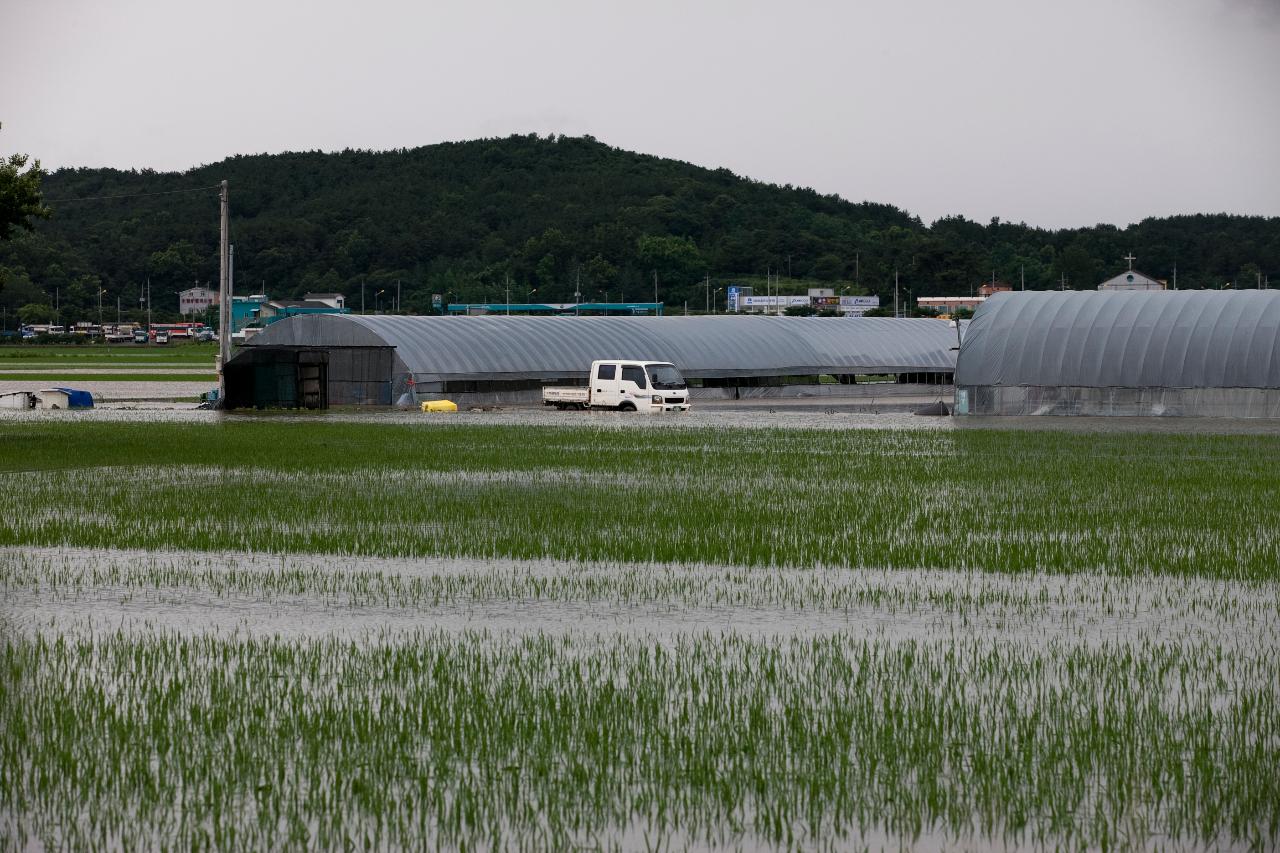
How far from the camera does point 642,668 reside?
35.8ft

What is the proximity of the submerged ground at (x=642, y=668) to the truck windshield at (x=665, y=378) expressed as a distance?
99.7 ft

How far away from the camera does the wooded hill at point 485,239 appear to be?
171m

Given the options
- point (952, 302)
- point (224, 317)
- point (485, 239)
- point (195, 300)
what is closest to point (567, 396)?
point (224, 317)

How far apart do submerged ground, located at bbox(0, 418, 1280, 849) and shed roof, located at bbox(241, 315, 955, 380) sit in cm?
3365

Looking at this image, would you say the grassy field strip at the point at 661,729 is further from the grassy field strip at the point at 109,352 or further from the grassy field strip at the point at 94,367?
the grassy field strip at the point at 109,352

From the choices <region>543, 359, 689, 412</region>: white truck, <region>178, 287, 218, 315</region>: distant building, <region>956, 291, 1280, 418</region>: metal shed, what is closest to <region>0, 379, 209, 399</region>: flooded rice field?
<region>543, 359, 689, 412</region>: white truck

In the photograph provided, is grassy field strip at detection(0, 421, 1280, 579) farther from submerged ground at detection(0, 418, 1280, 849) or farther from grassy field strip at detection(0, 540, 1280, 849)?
grassy field strip at detection(0, 540, 1280, 849)

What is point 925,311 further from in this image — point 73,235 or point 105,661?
point 105,661

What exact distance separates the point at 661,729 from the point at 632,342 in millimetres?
56709

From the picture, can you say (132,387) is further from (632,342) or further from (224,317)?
(632,342)

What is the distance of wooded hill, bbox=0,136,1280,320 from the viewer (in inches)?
6727

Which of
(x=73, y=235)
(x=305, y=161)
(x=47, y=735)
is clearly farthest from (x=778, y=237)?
A: (x=47, y=735)

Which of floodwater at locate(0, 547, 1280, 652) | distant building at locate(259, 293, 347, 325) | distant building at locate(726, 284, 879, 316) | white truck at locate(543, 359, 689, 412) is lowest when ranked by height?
floodwater at locate(0, 547, 1280, 652)

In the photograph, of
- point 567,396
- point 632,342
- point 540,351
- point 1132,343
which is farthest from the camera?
point 632,342
